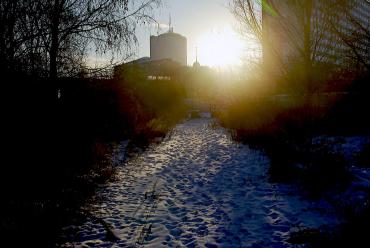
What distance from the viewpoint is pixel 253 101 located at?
1719 cm

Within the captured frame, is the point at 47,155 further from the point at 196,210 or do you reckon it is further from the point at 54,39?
the point at 196,210

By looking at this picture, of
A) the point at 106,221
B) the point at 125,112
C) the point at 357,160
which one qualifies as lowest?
the point at 106,221

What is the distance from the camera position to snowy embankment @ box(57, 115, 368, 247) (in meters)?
4.00

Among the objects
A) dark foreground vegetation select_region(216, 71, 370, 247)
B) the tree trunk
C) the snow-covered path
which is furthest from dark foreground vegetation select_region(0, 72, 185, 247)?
dark foreground vegetation select_region(216, 71, 370, 247)

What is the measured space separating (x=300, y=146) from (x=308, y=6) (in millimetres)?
7396

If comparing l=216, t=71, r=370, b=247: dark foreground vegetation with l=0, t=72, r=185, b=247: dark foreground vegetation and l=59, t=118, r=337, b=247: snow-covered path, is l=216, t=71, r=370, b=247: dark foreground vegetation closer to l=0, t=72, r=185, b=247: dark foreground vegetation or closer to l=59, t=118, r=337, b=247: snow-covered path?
l=59, t=118, r=337, b=247: snow-covered path

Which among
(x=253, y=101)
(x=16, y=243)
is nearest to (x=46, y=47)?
(x=16, y=243)

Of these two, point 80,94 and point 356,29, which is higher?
point 356,29

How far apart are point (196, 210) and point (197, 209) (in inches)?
2.0

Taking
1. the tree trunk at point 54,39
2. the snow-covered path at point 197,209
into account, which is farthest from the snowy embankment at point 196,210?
the tree trunk at point 54,39

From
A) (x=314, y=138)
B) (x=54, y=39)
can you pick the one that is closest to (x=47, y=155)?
(x=54, y=39)

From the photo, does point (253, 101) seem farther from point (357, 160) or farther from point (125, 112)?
point (357, 160)

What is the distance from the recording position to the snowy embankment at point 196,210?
4004mm

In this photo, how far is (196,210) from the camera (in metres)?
5.04
